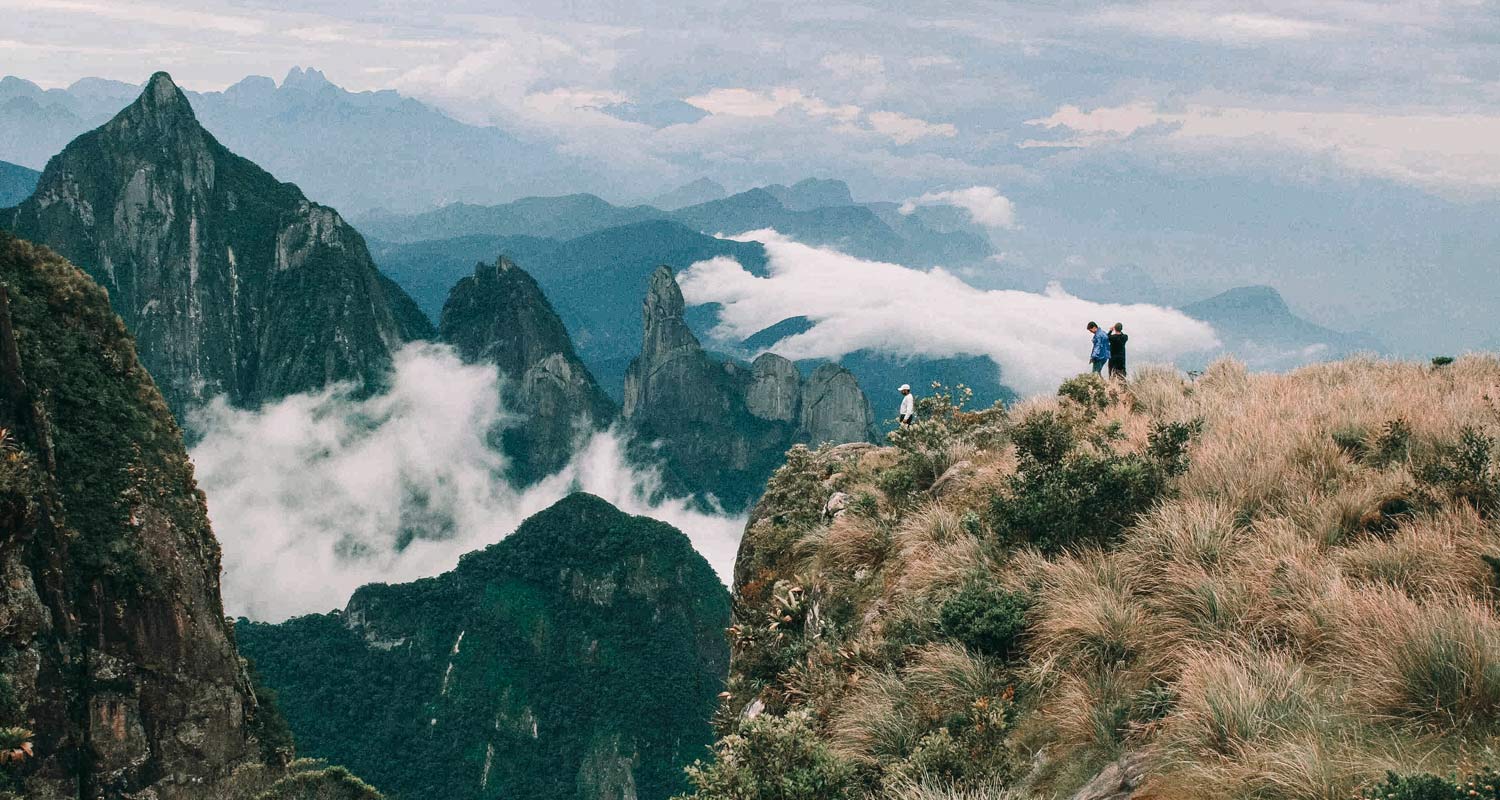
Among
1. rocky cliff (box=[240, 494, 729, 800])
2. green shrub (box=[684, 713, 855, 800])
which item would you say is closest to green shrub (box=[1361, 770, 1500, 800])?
green shrub (box=[684, 713, 855, 800])

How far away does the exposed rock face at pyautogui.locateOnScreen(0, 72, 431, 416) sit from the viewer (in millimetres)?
176625

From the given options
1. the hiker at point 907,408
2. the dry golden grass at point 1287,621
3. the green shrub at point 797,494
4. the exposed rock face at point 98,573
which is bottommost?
the exposed rock face at point 98,573

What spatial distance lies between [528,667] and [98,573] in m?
85.0

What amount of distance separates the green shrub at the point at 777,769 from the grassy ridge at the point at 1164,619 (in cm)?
3

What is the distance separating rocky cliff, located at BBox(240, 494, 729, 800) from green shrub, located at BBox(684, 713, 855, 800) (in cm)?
9347

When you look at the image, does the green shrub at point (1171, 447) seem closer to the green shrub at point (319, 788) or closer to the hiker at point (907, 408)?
the hiker at point (907, 408)


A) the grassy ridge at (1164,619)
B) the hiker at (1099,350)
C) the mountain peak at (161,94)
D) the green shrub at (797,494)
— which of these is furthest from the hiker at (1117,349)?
the mountain peak at (161,94)

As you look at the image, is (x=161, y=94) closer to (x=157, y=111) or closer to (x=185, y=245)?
(x=157, y=111)

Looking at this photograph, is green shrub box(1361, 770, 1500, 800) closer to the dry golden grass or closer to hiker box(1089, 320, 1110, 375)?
the dry golden grass

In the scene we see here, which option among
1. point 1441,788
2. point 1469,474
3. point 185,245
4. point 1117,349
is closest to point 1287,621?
point 1441,788

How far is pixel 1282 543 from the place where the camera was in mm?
7750

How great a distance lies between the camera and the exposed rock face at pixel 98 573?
3023 centimetres

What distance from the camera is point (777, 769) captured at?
770cm

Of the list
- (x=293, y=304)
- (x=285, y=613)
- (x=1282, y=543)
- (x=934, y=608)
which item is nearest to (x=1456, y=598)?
(x=1282, y=543)
